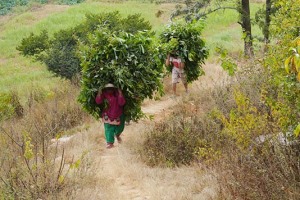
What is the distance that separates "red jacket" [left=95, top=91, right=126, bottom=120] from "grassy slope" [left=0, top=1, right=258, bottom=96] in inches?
526

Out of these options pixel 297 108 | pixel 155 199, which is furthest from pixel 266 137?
pixel 155 199

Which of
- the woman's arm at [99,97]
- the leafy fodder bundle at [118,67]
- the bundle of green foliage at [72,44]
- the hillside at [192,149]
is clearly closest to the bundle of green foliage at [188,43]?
the hillside at [192,149]

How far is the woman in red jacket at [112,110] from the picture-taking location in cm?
786

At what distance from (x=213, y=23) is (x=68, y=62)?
18516 millimetres

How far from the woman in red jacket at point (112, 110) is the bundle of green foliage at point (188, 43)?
338 cm

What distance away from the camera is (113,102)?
25.9 ft

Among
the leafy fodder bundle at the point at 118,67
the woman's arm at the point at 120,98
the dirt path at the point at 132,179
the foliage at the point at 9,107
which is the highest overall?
the leafy fodder bundle at the point at 118,67

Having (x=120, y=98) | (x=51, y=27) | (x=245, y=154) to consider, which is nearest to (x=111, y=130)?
(x=120, y=98)

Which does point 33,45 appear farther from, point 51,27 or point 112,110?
point 112,110

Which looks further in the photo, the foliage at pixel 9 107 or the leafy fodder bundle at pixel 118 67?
the foliage at pixel 9 107

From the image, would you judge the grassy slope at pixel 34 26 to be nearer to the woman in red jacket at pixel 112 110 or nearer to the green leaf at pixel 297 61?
the woman in red jacket at pixel 112 110

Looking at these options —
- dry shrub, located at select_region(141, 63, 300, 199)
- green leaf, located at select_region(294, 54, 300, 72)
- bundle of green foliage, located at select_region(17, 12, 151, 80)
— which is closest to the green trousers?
dry shrub, located at select_region(141, 63, 300, 199)

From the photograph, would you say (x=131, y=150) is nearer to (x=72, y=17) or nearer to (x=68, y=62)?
(x=68, y=62)

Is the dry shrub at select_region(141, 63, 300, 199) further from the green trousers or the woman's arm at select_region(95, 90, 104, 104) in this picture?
the woman's arm at select_region(95, 90, 104, 104)
